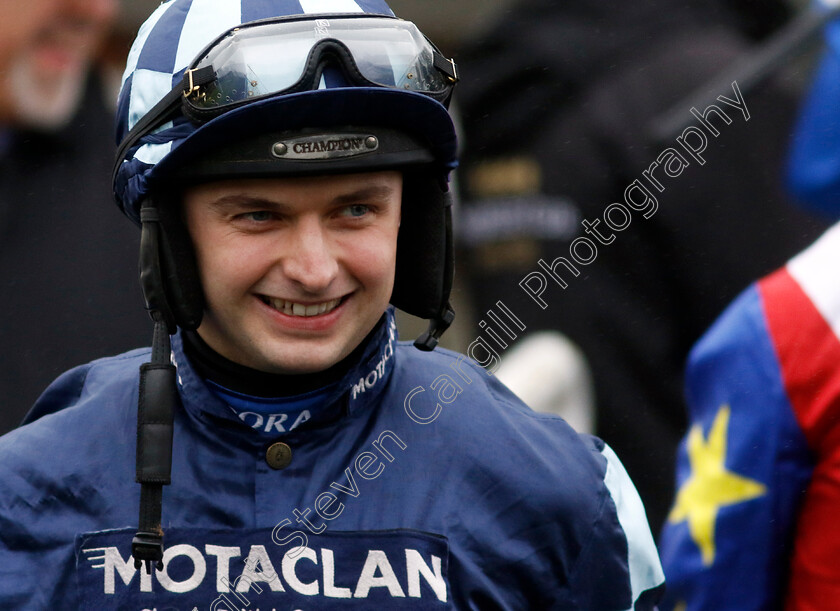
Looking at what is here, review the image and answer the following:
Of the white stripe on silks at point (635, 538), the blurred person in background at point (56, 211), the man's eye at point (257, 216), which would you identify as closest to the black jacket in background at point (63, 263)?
the blurred person in background at point (56, 211)

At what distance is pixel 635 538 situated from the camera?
2.51 m

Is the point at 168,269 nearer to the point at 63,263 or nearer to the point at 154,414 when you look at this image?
the point at 154,414

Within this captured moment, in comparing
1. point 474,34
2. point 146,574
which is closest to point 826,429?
point 146,574

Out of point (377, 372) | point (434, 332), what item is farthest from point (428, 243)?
point (377, 372)

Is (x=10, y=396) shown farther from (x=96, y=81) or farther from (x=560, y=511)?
(x=560, y=511)

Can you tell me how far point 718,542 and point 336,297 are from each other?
1169 millimetres

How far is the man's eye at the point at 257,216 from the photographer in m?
2.32

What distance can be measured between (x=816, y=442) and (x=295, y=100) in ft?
4.71

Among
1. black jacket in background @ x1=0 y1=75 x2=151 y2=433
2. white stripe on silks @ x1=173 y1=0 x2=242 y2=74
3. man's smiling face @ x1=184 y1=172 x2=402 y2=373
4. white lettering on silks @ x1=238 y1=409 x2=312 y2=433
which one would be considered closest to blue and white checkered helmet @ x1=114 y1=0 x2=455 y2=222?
white stripe on silks @ x1=173 y1=0 x2=242 y2=74

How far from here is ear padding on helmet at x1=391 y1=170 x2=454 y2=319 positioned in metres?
2.58

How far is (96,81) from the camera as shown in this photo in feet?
12.9

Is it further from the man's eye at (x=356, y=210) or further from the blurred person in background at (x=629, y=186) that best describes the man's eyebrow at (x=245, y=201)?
the blurred person in background at (x=629, y=186)

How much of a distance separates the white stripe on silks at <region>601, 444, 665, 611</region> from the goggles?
0.85 meters

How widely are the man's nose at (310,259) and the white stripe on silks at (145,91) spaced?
1.22 feet
